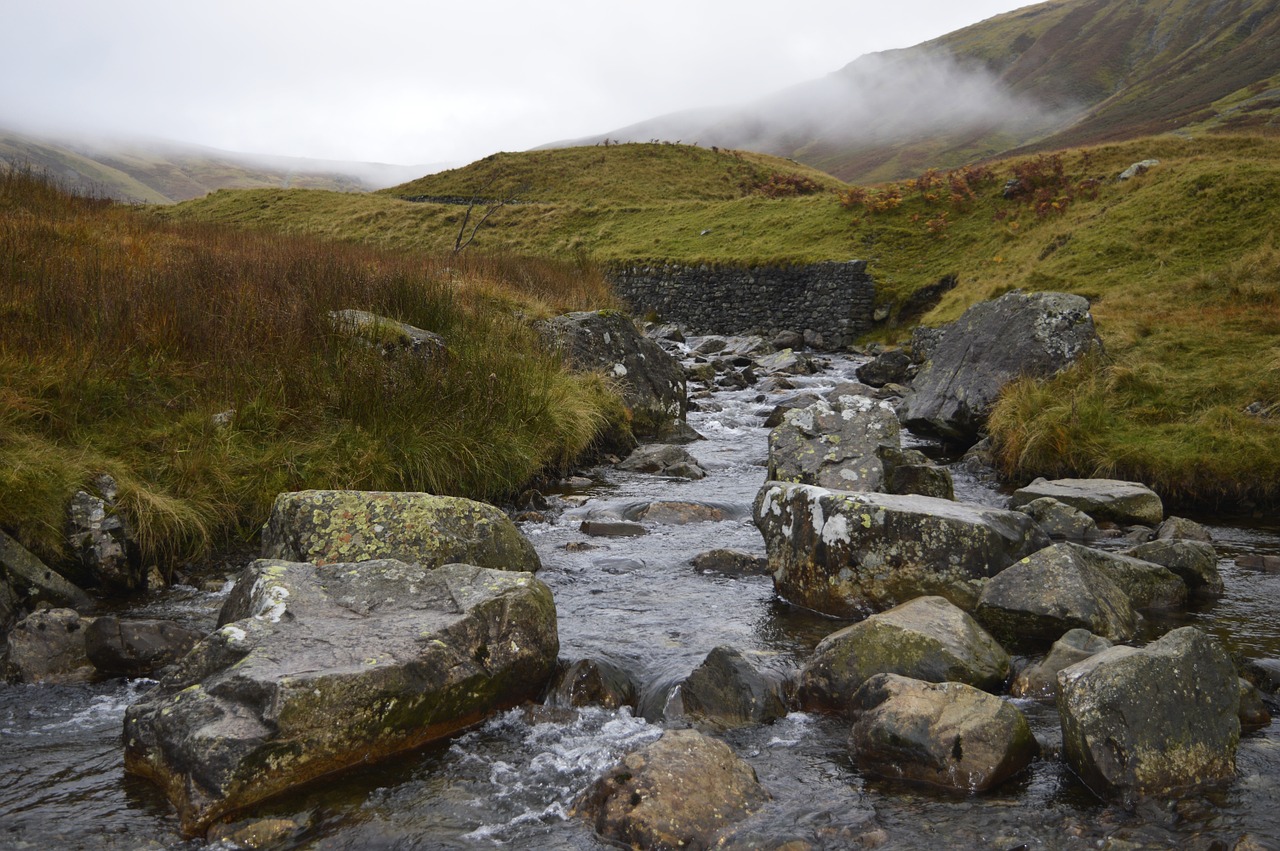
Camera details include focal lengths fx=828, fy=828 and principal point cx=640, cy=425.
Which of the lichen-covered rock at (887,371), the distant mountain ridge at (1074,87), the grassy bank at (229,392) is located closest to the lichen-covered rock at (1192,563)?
the grassy bank at (229,392)

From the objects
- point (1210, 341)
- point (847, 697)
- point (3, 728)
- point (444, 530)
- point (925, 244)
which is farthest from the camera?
point (925, 244)

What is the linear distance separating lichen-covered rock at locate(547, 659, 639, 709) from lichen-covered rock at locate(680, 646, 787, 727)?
372mm

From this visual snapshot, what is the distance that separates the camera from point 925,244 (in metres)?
30.5

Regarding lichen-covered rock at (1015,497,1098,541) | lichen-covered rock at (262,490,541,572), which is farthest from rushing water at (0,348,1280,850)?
lichen-covered rock at (1015,497,1098,541)

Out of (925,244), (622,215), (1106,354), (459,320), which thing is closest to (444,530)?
(459,320)

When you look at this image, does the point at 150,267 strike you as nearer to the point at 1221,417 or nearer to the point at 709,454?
the point at 709,454

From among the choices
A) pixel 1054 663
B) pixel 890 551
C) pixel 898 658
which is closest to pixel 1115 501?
pixel 890 551

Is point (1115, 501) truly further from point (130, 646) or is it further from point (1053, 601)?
point (130, 646)

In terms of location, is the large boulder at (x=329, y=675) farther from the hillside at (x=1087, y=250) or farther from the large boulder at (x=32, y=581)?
the hillside at (x=1087, y=250)

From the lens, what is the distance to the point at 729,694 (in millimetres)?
4793

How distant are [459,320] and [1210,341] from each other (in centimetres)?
1197

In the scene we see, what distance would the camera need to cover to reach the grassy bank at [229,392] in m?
6.82

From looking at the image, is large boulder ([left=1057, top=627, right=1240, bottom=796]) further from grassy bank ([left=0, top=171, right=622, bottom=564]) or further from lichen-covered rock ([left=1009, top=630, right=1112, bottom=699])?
grassy bank ([left=0, top=171, right=622, bottom=564])

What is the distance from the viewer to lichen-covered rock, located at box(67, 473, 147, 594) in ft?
20.1
